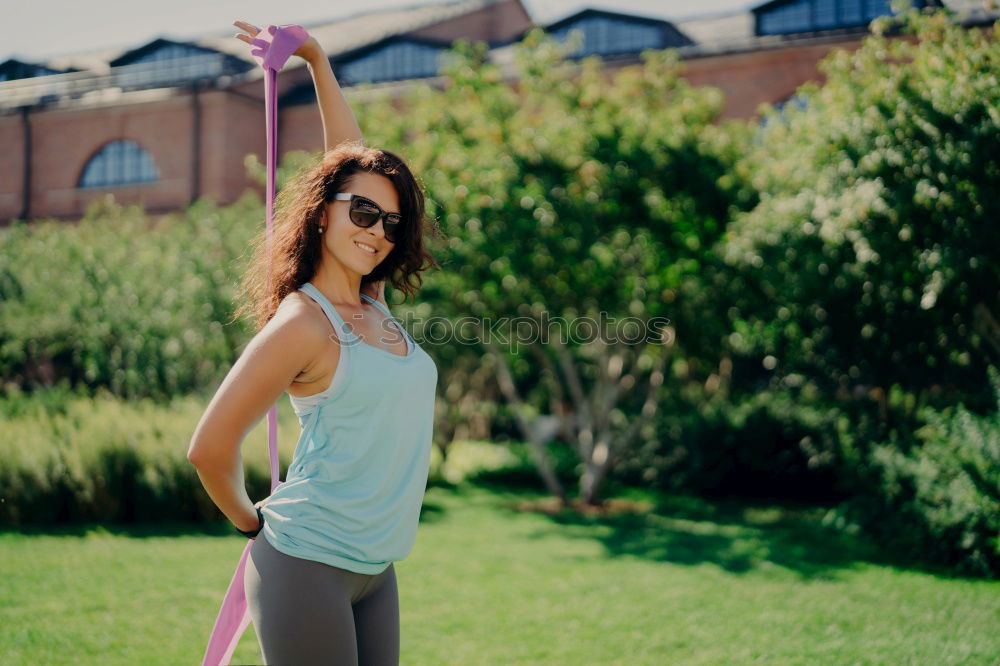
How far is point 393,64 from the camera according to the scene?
26.0 m

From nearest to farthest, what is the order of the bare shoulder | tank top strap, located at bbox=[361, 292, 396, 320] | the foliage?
the bare shoulder → tank top strap, located at bbox=[361, 292, 396, 320] → the foliage

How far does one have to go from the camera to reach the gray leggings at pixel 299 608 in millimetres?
1791

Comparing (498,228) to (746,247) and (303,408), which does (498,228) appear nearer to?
(746,247)

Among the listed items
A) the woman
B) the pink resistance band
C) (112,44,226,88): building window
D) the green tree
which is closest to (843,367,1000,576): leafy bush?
the green tree

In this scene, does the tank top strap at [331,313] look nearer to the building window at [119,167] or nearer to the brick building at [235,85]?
the brick building at [235,85]

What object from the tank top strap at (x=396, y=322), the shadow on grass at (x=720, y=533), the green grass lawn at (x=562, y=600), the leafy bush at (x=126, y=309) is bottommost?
the shadow on grass at (x=720, y=533)

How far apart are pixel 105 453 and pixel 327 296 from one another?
8458mm

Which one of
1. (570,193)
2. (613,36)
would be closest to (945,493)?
(570,193)

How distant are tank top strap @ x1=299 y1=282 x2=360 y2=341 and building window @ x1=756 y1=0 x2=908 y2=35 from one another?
2208 centimetres

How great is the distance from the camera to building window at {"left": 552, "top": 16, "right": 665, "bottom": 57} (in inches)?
921

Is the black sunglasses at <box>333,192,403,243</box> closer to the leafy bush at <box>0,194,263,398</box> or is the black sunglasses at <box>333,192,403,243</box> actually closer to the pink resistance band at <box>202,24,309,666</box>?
the pink resistance band at <box>202,24,309,666</box>

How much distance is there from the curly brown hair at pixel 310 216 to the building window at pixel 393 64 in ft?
80.5

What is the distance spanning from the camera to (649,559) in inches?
322

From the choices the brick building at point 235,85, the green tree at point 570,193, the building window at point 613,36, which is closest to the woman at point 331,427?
the green tree at point 570,193
